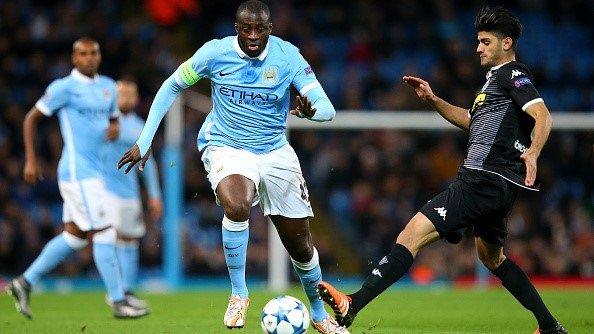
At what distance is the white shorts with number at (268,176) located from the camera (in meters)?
6.89

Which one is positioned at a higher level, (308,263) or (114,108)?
(114,108)

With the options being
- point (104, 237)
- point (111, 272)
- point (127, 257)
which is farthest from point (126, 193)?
point (111, 272)

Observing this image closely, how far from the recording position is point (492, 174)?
21.6ft

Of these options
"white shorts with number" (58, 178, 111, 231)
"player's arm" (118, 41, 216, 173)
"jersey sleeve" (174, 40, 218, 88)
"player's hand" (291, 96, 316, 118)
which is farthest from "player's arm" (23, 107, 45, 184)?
"player's hand" (291, 96, 316, 118)

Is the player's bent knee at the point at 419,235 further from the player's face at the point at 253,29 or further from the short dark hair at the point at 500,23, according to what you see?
the player's face at the point at 253,29

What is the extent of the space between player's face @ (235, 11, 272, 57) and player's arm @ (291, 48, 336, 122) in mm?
293

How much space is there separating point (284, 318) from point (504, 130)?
1705 millimetres

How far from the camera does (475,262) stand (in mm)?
14797

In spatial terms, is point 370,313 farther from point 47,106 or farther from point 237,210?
point 47,106

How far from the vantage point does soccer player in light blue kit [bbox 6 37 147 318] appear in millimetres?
8914

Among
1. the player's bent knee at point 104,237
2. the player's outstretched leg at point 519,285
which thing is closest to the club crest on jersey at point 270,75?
the player's outstretched leg at point 519,285

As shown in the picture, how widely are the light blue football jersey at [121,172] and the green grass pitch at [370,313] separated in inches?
44.3

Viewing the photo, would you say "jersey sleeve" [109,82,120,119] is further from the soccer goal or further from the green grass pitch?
the soccer goal

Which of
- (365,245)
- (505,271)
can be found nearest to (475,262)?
(365,245)
